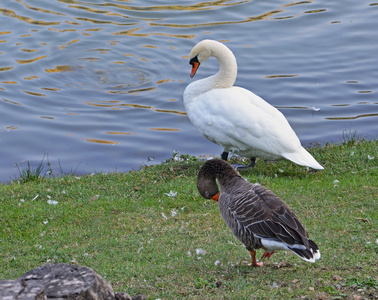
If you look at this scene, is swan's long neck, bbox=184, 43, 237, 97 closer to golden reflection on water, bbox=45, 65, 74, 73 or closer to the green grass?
the green grass

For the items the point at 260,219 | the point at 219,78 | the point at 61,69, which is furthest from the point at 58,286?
the point at 61,69

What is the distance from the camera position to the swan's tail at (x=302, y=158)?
884 cm

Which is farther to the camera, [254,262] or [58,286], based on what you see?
[254,262]

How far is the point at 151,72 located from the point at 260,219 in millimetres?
10625

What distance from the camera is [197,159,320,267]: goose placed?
5.11 metres

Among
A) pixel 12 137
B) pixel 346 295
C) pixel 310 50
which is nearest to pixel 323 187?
pixel 346 295

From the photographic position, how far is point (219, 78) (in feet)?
34.2

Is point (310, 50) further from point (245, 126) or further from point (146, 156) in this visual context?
point (245, 126)

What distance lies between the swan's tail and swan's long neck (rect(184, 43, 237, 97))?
192cm

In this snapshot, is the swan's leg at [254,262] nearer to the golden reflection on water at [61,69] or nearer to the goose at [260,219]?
the goose at [260,219]

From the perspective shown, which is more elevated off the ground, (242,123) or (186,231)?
(242,123)

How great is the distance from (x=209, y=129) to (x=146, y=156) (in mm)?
2800

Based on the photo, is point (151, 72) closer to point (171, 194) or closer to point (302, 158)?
point (302, 158)

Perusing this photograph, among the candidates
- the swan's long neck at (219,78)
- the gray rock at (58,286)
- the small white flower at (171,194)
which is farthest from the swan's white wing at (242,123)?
the gray rock at (58,286)
